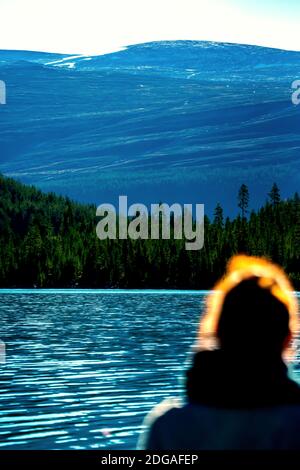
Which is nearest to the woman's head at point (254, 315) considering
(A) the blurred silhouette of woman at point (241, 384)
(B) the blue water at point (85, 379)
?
(A) the blurred silhouette of woman at point (241, 384)

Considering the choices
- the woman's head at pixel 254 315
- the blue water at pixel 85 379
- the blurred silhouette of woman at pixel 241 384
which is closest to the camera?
the blurred silhouette of woman at pixel 241 384

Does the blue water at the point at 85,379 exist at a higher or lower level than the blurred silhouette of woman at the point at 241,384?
lower

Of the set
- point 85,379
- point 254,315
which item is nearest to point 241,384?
point 254,315

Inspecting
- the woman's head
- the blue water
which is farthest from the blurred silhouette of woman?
the blue water

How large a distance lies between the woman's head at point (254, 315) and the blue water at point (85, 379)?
66.1ft

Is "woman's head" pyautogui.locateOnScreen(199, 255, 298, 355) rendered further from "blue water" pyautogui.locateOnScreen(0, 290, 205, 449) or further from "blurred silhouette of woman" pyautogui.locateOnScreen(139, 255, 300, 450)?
"blue water" pyautogui.locateOnScreen(0, 290, 205, 449)

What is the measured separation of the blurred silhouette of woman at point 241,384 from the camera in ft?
25.3

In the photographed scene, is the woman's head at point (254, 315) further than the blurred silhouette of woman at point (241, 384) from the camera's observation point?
Yes

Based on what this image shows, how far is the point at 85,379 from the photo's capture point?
Result: 45375mm

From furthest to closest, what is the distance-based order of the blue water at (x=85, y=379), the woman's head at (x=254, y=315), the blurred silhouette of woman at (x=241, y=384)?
the blue water at (x=85, y=379)
the woman's head at (x=254, y=315)
the blurred silhouette of woman at (x=241, y=384)

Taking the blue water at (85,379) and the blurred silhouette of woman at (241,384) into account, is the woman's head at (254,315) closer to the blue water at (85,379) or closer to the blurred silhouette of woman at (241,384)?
the blurred silhouette of woman at (241,384)
